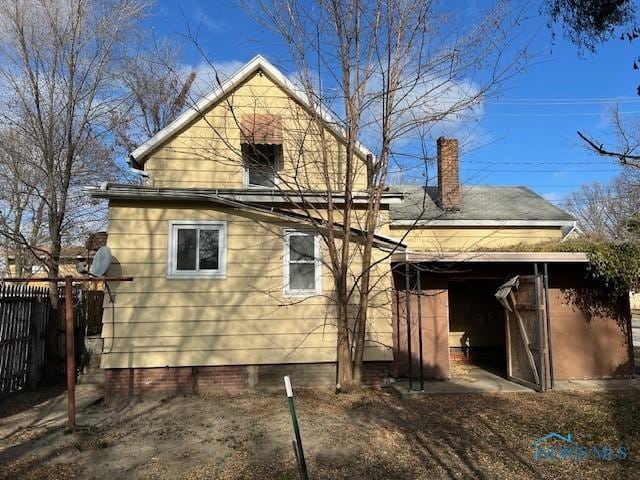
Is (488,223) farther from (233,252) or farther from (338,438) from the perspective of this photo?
(338,438)

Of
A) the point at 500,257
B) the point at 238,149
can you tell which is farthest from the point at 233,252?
the point at 500,257

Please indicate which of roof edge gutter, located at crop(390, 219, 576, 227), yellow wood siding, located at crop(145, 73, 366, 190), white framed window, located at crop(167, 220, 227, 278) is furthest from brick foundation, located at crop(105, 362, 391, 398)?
roof edge gutter, located at crop(390, 219, 576, 227)

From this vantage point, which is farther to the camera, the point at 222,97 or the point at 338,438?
the point at 222,97

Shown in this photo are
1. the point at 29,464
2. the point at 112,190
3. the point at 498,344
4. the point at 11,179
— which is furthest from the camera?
the point at 11,179

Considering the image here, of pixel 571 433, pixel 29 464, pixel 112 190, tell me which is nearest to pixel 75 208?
pixel 112 190

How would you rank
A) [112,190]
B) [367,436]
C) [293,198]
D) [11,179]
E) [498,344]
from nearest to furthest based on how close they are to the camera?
[367,436], [112,190], [293,198], [498,344], [11,179]

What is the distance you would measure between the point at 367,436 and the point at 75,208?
14.7m

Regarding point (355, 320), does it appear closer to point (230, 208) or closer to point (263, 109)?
point (230, 208)

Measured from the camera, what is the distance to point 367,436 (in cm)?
652

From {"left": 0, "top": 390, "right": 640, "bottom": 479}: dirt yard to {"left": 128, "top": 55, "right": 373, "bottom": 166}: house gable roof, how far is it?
4662 mm

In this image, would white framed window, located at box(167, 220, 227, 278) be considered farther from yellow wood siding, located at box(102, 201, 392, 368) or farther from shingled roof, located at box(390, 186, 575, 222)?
shingled roof, located at box(390, 186, 575, 222)

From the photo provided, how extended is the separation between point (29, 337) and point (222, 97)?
19.2 feet

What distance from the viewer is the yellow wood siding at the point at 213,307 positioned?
9.31 metres

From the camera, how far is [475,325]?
43.8ft
